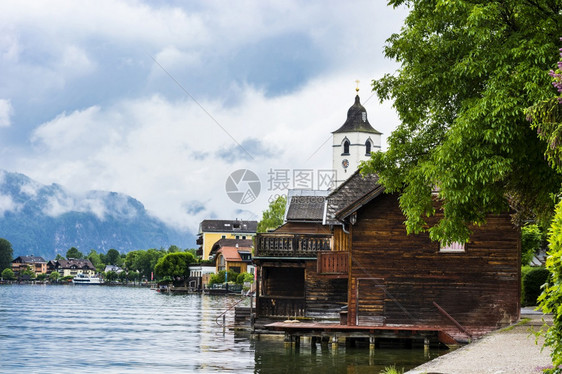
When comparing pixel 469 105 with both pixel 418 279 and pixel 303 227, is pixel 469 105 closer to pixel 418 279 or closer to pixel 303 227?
pixel 418 279

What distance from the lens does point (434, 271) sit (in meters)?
32.4

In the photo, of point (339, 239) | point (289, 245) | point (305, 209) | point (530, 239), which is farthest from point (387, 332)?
point (530, 239)

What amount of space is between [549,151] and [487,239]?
12.3 metres

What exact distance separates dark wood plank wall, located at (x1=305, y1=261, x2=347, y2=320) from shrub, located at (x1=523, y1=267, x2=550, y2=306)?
11.6 metres

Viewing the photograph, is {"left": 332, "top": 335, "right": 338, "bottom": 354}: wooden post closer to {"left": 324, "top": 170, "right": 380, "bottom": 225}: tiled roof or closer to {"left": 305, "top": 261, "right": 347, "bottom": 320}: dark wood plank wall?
{"left": 305, "top": 261, "right": 347, "bottom": 320}: dark wood plank wall

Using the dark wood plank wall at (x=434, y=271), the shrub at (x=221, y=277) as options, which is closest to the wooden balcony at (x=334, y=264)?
the dark wood plank wall at (x=434, y=271)

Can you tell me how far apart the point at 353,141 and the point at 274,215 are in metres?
20.9

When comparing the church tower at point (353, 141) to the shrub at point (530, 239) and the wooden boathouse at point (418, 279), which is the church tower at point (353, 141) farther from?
the wooden boathouse at point (418, 279)

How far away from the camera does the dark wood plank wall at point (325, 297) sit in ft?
132

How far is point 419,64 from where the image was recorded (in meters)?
24.6

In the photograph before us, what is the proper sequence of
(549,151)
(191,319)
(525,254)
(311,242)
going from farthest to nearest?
(191,319), (525,254), (311,242), (549,151)

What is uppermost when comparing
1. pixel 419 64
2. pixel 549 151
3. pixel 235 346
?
pixel 419 64

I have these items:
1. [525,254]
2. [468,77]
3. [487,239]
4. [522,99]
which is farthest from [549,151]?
[525,254]

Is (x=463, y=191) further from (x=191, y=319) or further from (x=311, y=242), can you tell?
(x=191, y=319)
